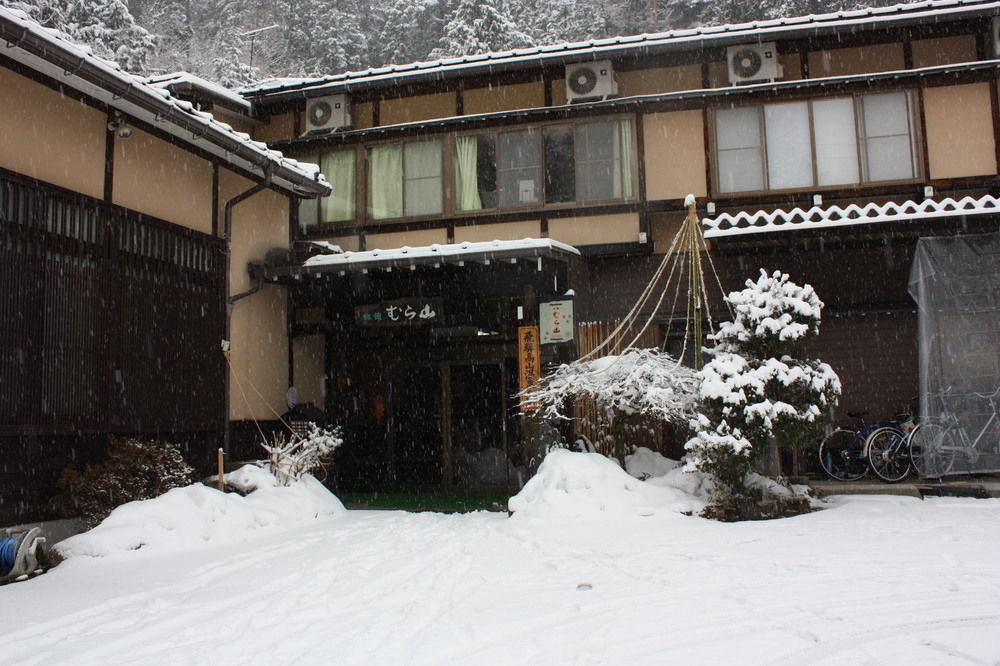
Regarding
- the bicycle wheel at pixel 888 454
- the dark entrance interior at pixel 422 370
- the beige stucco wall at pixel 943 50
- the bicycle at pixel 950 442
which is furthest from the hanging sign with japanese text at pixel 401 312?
the beige stucco wall at pixel 943 50

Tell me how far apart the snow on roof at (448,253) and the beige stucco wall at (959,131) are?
18.2ft

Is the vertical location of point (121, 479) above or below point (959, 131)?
below

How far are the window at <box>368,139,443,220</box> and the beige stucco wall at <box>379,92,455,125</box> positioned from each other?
0.46m

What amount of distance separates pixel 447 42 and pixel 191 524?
2138 centimetres

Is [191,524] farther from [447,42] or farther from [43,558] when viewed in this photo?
[447,42]

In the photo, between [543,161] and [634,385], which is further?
[543,161]

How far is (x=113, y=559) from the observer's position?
6852mm

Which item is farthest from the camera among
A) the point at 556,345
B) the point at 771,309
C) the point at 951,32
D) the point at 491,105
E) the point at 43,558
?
the point at 491,105

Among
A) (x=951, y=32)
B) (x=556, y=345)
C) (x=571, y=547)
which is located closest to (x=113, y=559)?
(x=571, y=547)

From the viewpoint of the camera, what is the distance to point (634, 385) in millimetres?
9492

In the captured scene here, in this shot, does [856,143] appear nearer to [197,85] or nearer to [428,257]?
[428,257]

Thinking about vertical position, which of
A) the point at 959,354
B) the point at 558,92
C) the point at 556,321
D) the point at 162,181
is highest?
the point at 558,92

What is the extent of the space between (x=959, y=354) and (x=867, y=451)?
5.90 feet

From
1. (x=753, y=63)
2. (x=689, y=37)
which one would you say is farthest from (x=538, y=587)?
(x=753, y=63)
